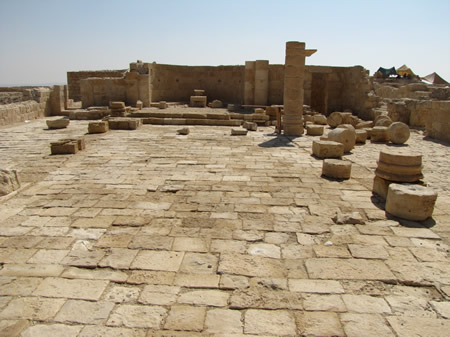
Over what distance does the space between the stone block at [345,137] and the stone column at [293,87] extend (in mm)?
2667

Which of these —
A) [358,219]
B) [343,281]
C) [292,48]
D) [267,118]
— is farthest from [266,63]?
[343,281]

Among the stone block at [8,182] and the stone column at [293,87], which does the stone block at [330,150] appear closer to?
the stone column at [293,87]

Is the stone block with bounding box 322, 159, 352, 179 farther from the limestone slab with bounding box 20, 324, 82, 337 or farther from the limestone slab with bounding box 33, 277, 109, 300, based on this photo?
the limestone slab with bounding box 20, 324, 82, 337

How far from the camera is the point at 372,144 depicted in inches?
429

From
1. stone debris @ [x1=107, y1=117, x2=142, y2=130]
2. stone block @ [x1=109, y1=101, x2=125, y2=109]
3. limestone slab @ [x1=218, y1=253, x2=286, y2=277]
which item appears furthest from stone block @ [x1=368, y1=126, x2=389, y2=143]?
stone block @ [x1=109, y1=101, x2=125, y2=109]

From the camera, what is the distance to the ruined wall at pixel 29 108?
14.1 m

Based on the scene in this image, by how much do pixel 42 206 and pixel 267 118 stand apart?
11012 millimetres

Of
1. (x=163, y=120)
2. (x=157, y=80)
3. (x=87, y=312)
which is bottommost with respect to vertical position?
(x=87, y=312)

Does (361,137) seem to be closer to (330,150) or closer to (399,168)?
(330,150)

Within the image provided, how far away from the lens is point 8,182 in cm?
596

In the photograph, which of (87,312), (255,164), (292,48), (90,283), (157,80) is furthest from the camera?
(157,80)

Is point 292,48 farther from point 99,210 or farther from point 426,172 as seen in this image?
point 99,210

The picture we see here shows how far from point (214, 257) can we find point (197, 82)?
1838 centimetres

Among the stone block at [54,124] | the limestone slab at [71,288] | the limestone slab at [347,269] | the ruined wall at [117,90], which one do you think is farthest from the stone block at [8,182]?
the ruined wall at [117,90]
